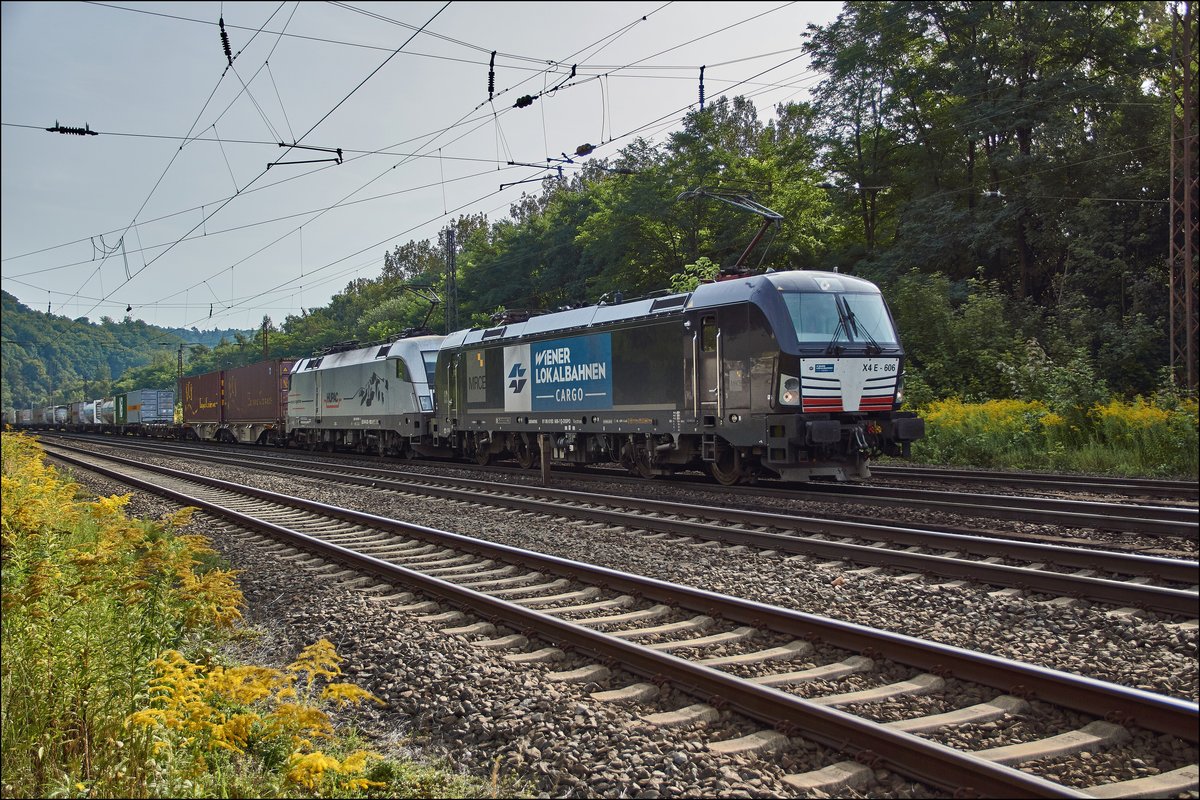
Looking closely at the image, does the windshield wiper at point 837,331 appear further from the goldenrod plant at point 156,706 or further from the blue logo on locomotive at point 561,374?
the goldenrod plant at point 156,706

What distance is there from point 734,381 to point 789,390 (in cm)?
113

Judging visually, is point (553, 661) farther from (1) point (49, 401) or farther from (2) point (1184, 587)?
(1) point (49, 401)

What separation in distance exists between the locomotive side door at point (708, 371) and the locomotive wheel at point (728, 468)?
0.75 m

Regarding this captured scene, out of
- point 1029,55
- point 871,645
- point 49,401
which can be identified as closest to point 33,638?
point 871,645

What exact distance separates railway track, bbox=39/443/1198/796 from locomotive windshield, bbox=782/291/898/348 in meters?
6.45

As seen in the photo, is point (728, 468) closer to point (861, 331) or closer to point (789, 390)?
point (789, 390)

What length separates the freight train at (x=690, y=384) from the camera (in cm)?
1328

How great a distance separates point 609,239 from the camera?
43.2m

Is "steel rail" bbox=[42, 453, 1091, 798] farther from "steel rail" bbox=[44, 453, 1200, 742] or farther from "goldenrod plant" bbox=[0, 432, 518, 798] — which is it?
"goldenrod plant" bbox=[0, 432, 518, 798]

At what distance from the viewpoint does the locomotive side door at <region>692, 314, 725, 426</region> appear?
14.2 m

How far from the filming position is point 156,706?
16.4 feet

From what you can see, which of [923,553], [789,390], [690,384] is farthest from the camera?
[690,384]

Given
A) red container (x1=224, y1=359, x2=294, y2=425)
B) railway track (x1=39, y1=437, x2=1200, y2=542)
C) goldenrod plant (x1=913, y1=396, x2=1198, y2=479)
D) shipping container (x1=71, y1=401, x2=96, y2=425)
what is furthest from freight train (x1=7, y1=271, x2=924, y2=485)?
shipping container (x1=71, y1=401, x2=96, y2=425)

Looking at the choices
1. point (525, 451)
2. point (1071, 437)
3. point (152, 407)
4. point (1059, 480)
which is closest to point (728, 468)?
point (1059, 480)
